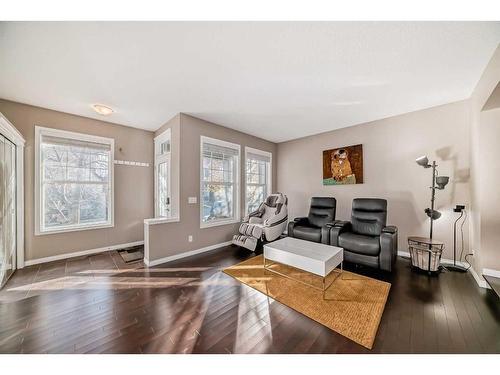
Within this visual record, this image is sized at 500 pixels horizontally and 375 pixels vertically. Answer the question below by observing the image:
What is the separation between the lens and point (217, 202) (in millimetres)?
4020

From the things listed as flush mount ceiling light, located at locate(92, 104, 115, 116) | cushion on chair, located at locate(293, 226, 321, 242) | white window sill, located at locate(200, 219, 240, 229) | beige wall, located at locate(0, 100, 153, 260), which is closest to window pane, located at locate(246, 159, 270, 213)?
white window sill, located at locate(200, 219, 240, 229)

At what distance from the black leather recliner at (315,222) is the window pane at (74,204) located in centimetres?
365

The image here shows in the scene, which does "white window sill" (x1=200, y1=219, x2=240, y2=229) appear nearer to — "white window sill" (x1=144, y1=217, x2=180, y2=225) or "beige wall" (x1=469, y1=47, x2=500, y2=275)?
"white window sill" (x1=144, y1=217, x2=180, y2=225)

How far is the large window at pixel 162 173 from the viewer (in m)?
3.82

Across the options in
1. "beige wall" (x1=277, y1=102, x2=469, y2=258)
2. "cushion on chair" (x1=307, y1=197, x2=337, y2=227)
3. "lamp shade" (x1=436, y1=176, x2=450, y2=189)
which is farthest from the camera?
"cushion on chair" (x1=307, y1=197, x2=337, y2=227)

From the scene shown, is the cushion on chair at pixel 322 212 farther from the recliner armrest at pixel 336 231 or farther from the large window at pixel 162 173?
the large window at pixel 162 173

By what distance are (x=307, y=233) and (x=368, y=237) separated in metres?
0.92

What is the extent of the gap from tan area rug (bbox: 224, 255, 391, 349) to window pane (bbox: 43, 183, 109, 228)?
2.82 metres

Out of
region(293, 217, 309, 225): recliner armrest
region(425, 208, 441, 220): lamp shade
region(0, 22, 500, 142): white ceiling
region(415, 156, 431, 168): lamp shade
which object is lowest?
region(293, 217, 309, 225): recliner armrest

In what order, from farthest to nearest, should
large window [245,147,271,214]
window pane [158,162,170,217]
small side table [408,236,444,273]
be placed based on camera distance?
1. large window [245,147,271,214]
2. window pane [158,162,170,217]
3. small side table [408,236,444,273]

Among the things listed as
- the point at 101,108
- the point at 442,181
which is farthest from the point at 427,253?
the point at 101,108

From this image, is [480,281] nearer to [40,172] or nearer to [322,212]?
[322,212]

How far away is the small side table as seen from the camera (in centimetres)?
259

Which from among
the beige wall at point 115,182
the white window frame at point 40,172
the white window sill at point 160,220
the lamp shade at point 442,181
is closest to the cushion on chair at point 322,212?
the lamp shade at point 442,181
